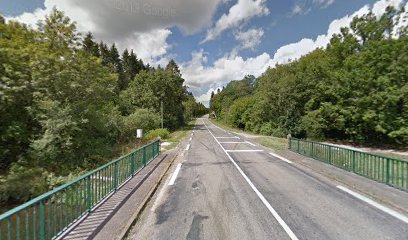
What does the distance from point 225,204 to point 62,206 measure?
3.86 m

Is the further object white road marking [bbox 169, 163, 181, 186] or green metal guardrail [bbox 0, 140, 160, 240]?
white road marking [bbox 169, 163, 181, 186]

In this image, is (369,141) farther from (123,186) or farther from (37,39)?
(37,39)

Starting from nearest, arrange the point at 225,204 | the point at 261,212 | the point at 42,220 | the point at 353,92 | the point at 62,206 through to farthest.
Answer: the point at 42,220, the point at 62,206, the point at 261,212, the point at 225,204, the point at 353,92

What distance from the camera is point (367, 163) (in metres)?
7.63

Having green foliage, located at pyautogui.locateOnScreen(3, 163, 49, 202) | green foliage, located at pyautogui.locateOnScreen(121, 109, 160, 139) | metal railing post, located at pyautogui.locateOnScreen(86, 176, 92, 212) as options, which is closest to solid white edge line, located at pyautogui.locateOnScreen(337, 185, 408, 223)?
metal railing post, located at pyautogui.locateOnScreen(86, 176, 92, 212)

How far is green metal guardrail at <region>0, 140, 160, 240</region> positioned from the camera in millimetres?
3146

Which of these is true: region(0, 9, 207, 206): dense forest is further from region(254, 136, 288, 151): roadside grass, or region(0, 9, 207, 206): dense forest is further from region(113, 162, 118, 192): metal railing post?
region(254, 136, 288, 151): roadside grass

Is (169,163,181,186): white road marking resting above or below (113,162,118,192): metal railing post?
below

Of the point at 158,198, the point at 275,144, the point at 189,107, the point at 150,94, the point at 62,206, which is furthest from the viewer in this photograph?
the point at 189,107

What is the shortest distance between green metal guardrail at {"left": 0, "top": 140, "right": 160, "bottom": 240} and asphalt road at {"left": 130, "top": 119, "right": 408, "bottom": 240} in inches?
57.3

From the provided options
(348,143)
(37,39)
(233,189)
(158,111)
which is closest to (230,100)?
(158,111)

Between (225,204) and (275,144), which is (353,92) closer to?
(275,144)

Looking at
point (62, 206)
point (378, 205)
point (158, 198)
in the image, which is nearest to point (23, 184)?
point (62, 206)

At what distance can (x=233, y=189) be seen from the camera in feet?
22.0
